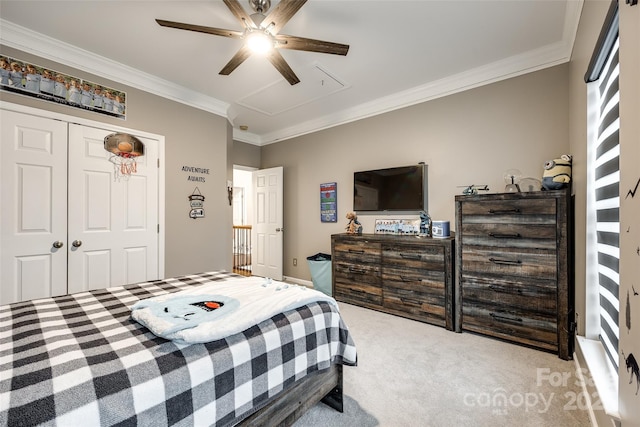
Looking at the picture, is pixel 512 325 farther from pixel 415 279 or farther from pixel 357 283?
pixel 357 283

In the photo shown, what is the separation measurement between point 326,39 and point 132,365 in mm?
2709

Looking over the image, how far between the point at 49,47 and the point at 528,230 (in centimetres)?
455

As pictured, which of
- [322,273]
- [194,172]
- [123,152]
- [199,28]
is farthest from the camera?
[322,273]

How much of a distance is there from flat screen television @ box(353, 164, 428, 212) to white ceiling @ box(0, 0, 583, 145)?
0.89 m

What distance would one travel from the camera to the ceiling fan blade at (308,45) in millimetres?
2018

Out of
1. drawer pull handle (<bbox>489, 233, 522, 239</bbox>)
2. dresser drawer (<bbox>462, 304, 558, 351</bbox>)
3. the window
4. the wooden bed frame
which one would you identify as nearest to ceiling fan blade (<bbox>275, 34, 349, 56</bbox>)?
the window

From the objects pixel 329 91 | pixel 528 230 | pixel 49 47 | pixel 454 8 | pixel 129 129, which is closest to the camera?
pixel 454 8

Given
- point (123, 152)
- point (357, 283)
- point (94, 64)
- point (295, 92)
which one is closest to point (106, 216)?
point (123, 152)

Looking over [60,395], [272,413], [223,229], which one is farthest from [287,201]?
[60,395]

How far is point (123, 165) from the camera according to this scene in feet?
10.0

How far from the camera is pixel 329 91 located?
3.53 m

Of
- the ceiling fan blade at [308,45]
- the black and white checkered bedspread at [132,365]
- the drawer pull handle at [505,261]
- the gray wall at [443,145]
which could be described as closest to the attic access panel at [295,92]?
the gray wall at [443,145]

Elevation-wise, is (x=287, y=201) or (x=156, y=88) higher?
(x=156, y=88)

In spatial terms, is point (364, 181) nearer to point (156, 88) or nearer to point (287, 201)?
point (287, 201)
